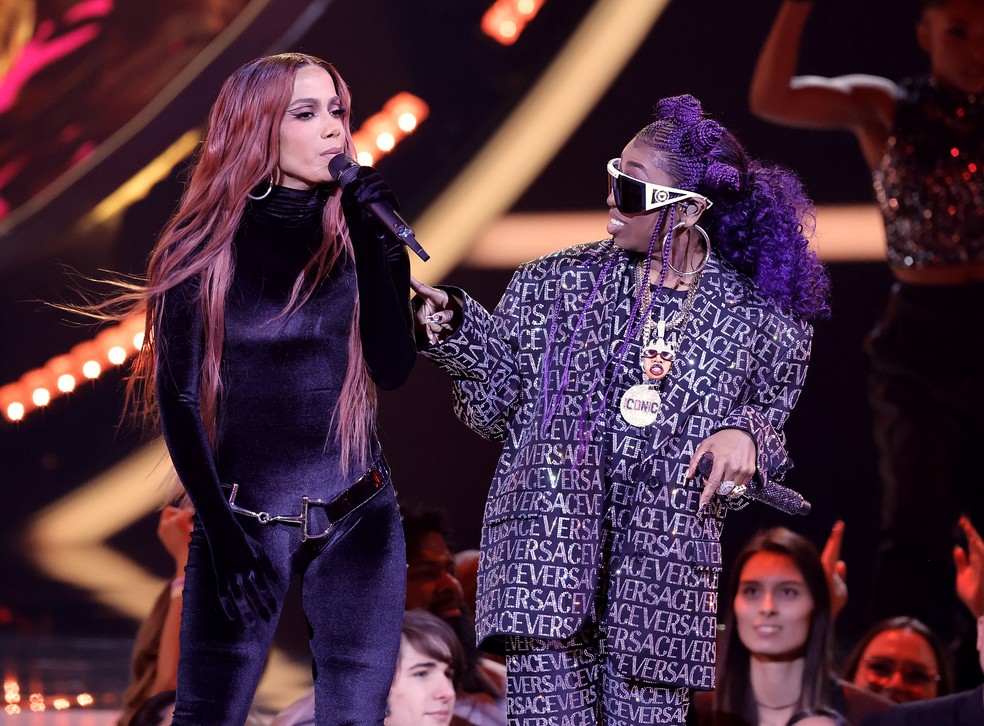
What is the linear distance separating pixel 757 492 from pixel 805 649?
55.4 inches

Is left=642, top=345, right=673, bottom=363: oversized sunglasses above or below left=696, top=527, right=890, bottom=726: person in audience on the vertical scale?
above

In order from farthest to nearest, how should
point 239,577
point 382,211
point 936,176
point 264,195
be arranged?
point 936,176 → point 264,195 → point 239,577 → point 382,211

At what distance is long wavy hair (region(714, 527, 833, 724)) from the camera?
326cm

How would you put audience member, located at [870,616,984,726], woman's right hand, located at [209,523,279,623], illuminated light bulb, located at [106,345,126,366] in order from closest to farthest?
woman's right hand, located at [209,523,279,623]
audience member, located at [870,616,984,726]
illuminated light bulb, located at [106,345,126,366]

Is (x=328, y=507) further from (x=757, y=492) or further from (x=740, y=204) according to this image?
(x=740, y=204)

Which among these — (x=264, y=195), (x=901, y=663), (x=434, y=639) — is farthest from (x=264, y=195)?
(x=901, y=663)

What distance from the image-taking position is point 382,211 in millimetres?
1858

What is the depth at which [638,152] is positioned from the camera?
2141 mm

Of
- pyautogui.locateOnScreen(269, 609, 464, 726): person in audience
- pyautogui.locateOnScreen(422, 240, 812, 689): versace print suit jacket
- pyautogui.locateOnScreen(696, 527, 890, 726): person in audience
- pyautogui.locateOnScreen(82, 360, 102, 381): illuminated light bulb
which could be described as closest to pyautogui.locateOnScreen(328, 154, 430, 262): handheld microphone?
pyautogui.locateOnScreen(422, 240, 812, 689): versace print suit jacket

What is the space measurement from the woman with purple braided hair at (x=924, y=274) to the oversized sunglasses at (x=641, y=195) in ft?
5.98

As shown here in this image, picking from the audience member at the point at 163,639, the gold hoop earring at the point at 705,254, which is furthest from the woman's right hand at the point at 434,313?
the audience member at the point at 163,639

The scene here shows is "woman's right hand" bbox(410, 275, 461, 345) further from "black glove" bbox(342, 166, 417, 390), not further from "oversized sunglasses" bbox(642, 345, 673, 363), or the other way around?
"oversized sunglasses" bbox(642, 345, 673, 363)

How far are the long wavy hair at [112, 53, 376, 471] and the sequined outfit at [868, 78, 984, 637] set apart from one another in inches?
83.5

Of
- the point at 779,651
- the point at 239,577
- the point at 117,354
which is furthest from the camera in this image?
the point at 117,354
